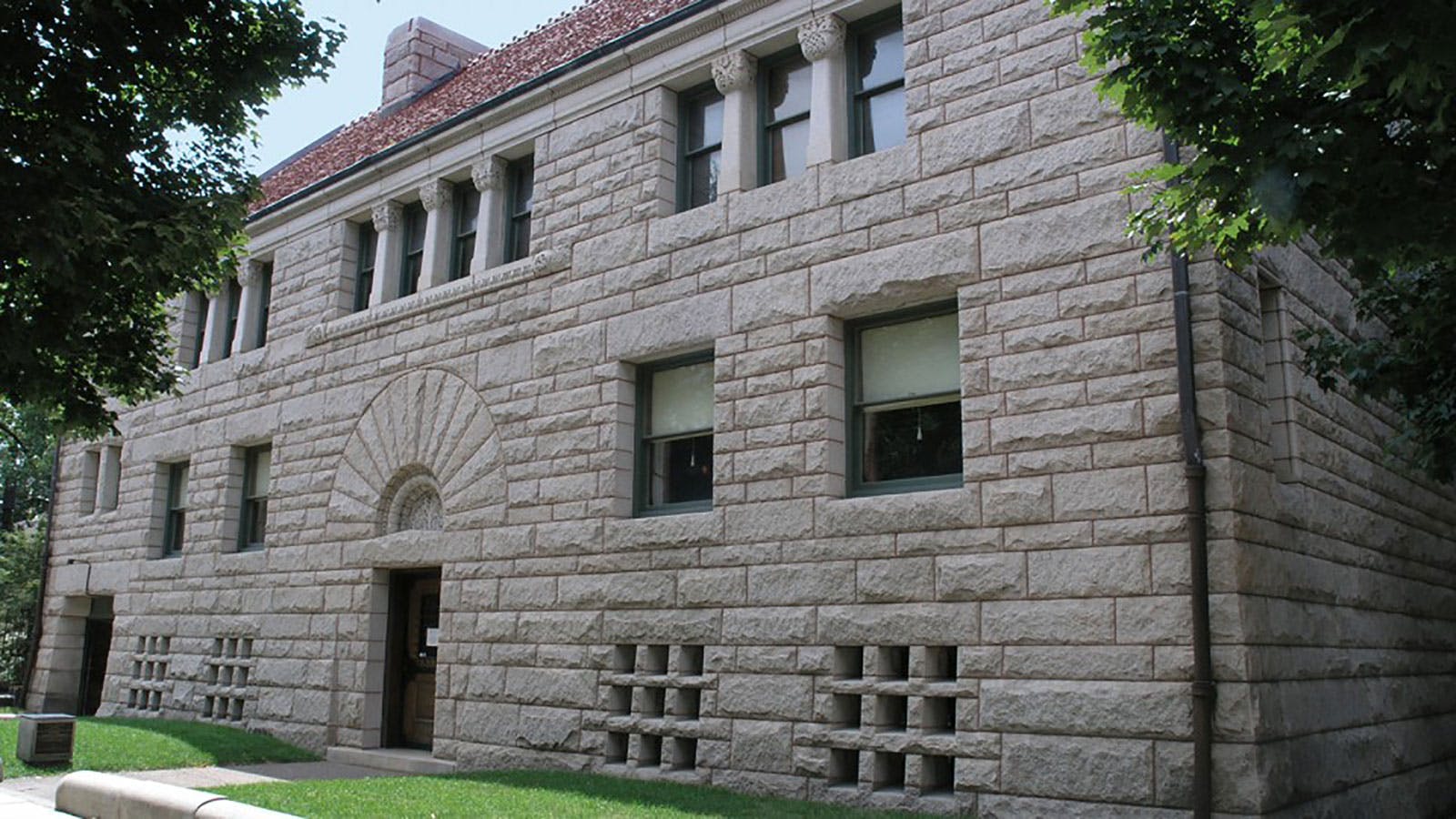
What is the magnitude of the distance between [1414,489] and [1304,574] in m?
4.15

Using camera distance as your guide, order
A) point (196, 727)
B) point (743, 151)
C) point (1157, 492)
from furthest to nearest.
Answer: point (196, 727) < point (743, 151) < point (1157, 492)

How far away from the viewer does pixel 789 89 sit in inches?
482

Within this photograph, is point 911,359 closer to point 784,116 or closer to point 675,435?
point 675,435

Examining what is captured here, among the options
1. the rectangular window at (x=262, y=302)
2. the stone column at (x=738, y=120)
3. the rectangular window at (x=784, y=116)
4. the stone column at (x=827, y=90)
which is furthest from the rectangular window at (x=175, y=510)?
the stone column at (x=827, y=90)

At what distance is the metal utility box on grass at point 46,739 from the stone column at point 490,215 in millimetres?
6704

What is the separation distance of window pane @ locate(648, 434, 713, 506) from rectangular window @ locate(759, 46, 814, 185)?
276 centimetres

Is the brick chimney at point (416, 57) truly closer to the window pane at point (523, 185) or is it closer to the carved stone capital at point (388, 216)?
the carved stone capital at point (388, 216)

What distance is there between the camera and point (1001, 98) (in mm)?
10211

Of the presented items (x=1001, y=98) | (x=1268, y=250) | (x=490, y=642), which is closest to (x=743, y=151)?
(x=1001, y=98)

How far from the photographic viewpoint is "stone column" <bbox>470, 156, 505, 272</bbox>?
1462 centimetres

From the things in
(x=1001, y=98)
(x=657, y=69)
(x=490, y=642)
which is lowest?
(x=490, y=642)

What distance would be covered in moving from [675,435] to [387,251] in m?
6.05

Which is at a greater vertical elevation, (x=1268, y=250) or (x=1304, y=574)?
(x=1268, y=250)

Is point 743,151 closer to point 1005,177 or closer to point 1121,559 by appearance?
point 1005,177
